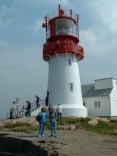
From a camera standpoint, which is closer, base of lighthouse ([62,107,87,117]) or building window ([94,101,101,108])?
base of lighthouse ([62,107,87,117])

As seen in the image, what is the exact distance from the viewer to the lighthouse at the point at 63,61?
992 inches

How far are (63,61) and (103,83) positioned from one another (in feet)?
28.2

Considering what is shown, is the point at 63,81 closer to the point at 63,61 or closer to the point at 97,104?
the point at 63,61

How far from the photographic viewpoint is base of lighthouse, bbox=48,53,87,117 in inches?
985

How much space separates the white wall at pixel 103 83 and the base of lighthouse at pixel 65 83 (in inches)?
256

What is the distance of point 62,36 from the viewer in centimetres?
2550

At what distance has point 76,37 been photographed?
86.3 ft

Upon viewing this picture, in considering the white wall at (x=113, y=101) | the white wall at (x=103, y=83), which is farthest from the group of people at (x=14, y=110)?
the white wall at (x=103, y=83)

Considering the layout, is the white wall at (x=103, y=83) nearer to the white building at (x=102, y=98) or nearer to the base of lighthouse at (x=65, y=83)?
the white building at (x=102, y=98)

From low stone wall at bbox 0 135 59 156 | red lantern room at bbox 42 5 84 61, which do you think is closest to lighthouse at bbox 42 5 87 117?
red lantern room at bbox 42 5 84 61

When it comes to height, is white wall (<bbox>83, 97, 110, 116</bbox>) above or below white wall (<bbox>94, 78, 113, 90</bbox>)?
below

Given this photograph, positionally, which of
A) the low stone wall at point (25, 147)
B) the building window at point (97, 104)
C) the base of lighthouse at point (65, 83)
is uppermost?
the base of lighthouse at point (65, 83)

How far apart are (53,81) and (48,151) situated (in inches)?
659

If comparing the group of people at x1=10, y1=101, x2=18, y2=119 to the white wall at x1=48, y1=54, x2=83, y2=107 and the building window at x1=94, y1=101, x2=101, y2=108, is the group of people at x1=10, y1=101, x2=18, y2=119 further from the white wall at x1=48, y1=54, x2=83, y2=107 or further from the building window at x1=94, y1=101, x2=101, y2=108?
the building window at x1=94, y1=101, x2=101, y2=108
